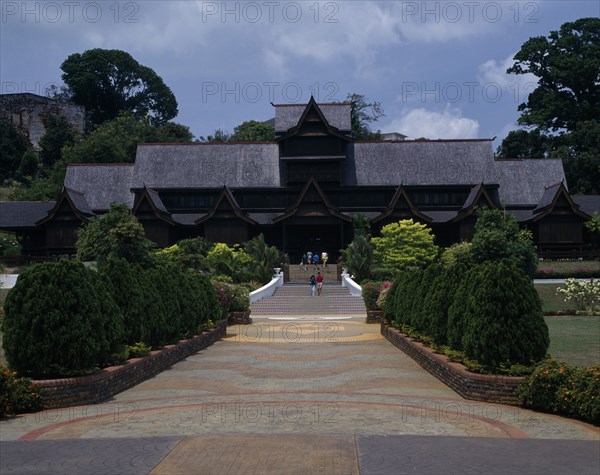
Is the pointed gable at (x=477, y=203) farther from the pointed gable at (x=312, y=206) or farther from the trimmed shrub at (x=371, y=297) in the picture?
the trimmed shrub at (x=371, y=297)

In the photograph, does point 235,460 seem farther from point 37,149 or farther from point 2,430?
point 37,149

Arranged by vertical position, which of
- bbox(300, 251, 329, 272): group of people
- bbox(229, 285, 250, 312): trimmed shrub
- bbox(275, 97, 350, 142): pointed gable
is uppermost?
bbox(275, 97, 350, 142): pointed gable

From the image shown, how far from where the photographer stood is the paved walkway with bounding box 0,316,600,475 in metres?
8.50

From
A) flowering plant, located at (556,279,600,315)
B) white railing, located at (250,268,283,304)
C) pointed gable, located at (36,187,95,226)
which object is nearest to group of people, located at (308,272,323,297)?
white railing, located at (250,268,283,304)

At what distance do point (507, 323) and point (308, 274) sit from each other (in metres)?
41.6

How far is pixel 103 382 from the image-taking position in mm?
13219

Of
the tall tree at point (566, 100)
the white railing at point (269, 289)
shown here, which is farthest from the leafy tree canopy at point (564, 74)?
the white railing at point (269, 289)

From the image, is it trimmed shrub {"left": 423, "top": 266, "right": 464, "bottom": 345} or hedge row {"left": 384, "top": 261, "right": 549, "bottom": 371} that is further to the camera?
Result: trimmed shrub {"left": 423, "top": 266, "right": 464, "bottom": 345}

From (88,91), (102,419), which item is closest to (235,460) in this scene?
(102,419)

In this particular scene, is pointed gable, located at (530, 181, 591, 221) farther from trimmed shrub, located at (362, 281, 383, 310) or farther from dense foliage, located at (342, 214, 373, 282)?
trimmed shrub, located at (362, 281, 383, 310)

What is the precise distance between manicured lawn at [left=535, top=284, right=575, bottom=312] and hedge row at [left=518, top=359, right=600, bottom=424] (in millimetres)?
25793

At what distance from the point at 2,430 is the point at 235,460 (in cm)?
390

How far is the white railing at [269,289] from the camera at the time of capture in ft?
135

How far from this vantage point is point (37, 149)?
106938 mm
